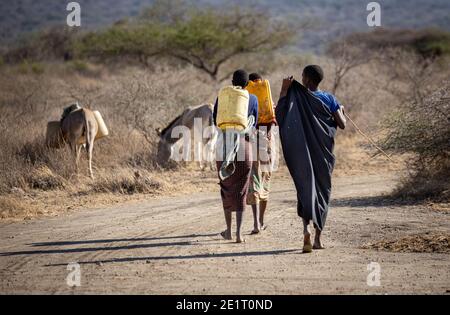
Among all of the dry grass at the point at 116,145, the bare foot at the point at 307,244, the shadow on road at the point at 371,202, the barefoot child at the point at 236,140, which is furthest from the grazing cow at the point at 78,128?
the bare foot at the point at 307,244

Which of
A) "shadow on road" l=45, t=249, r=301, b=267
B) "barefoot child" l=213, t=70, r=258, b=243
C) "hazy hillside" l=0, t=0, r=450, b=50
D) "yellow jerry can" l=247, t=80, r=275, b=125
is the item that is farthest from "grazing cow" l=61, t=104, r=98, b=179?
"hazy hillside" l=0, t=0, r=450, b=50

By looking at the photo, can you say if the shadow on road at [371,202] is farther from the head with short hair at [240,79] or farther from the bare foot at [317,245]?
the head with short hair at [240,79]

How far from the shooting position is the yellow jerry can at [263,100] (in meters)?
7.30

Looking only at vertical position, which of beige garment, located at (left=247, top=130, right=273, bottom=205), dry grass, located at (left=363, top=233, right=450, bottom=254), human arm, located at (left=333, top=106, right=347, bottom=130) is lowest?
dry grass, located at (left=363, top=233, right=450, bottom=254)

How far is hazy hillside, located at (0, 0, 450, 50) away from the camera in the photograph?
2320 inches

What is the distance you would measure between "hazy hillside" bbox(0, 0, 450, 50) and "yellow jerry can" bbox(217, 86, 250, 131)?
47352 millimetres

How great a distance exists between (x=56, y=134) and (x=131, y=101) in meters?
2.63

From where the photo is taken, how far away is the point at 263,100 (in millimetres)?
7328

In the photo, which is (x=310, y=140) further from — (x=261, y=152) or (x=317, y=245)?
(x=317, y=245)

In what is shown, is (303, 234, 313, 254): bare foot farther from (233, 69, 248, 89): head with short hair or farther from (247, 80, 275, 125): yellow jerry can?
(233, 69, 248, 89): head with short hair

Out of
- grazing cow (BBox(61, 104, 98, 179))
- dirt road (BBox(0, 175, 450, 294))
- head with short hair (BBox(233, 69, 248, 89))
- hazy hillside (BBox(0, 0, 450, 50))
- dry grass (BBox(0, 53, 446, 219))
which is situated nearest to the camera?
dirt road (BBox(0, 175, 450, 294))
